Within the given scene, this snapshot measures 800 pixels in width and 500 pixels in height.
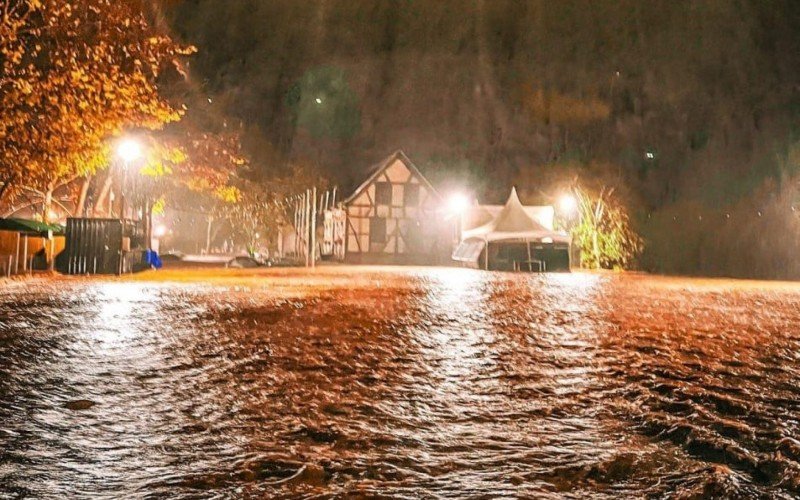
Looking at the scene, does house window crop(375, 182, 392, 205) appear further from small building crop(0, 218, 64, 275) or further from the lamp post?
small building crop(0, 218, 64, 275)

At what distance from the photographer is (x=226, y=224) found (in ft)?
206

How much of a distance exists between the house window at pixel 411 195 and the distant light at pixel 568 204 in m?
8.79

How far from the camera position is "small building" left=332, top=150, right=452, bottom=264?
36781mm

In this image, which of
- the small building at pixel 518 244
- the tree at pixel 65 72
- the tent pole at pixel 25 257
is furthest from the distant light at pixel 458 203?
the tree at pixel 65 72

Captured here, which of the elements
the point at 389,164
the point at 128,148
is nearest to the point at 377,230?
the point at 389,164

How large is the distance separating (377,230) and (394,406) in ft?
107

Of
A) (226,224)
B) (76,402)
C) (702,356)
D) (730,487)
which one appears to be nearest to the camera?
(730,487)

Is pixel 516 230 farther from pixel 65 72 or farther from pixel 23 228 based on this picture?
pixel 65 72

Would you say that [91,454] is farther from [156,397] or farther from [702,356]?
[702,356]

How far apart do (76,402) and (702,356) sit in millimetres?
5660

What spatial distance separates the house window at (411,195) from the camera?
1462 inches

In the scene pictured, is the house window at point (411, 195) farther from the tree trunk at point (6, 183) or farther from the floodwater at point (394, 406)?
the floodwater at point (394, 406)

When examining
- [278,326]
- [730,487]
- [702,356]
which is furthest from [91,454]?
[702,356]

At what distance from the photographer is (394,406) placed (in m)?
4.53
